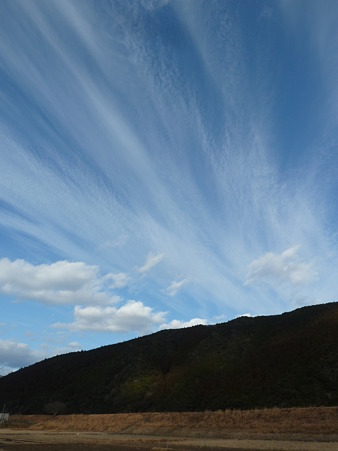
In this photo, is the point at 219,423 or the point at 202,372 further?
the point at 202,372

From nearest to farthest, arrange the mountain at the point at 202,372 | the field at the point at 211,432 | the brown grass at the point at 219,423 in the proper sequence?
the field at the point at 211,432, the brown grass at the point at 219,423, the mountain at the point at 202,372

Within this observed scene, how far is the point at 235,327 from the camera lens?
3752 inches

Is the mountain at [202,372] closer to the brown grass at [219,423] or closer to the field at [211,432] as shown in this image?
the brown grass at [219,423]

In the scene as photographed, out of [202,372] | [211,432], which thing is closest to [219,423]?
[211,432]

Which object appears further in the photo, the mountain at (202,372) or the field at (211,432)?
the mountain at (202,372)

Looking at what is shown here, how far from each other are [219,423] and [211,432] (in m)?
2.00

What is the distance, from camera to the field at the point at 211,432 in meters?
Answer: 29.7

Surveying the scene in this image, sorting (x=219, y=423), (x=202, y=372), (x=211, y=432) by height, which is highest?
(x=202, y=372)

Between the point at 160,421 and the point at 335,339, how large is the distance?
32732 mm

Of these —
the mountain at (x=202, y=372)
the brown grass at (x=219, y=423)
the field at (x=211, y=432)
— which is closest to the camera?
the field at (x=211, y=432)

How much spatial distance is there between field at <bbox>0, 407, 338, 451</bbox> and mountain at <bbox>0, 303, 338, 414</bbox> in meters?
10.6

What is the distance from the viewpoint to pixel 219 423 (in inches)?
1628

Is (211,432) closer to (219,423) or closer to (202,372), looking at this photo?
(219,423)

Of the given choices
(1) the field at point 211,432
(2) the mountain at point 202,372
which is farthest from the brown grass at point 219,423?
(2) the mountain at point 202,372
